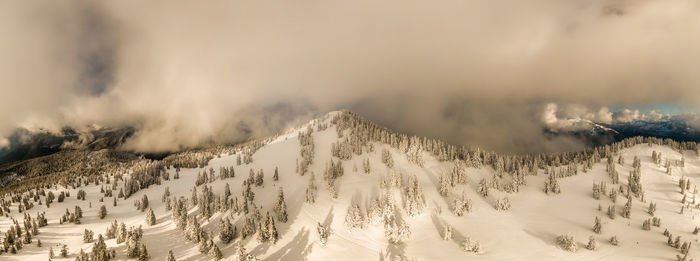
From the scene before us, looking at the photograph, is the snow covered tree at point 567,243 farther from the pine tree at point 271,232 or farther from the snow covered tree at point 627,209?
the pine tree at point 271,232

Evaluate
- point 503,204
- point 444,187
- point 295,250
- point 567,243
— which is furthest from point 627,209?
point 295,250

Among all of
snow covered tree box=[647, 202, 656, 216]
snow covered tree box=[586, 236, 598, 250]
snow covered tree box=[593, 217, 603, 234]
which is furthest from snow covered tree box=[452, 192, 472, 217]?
snow covered tree box=[647, 202, 656, 216]

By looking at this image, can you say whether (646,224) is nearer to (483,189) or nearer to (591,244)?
(591,244)

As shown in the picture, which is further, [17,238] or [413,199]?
[413,199]

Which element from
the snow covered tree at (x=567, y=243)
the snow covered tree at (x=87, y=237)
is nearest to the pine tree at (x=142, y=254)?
the snow covered tree at (x=87, y=237)

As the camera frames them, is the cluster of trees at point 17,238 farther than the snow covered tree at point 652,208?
No

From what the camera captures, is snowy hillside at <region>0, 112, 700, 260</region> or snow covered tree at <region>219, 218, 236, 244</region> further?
snowy hillside at <region>0, 112, 700, 260</region>

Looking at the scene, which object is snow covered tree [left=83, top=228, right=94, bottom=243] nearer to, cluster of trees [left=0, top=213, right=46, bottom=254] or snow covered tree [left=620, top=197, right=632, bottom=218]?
cluster of trees [left=0, top=213, right=46, bottom=254]

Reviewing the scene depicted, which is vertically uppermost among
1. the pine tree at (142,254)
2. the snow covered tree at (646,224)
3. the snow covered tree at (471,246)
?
the pine tree at (142,254)
